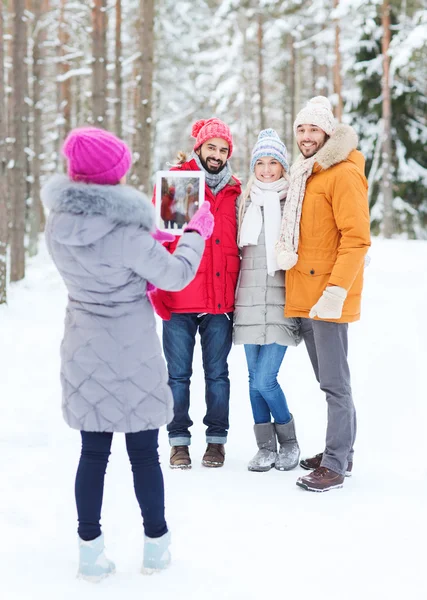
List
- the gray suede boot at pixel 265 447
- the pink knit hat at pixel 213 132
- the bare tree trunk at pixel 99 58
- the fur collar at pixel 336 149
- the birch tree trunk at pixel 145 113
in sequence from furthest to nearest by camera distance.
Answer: the bare tree trunk at pixel 99 58, the birch tree trunk at pixel 145 113, the gray suede boot at pixel 265 447, the pink knit hat at pixel 213 132, the fur collar at pixel 336 149

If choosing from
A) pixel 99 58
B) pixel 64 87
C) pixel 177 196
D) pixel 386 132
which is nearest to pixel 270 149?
pixel 177 196

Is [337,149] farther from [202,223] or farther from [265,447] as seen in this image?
[265,447]

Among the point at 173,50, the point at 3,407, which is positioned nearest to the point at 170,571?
the point at 3,407

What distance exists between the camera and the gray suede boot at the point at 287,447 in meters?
4.72

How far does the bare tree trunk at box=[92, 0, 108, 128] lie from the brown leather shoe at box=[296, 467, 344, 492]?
12530mm

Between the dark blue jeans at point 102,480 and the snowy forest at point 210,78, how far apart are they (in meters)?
8.13

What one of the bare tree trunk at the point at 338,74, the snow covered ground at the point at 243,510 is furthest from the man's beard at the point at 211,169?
the bare tree trunk at the point at 338,74

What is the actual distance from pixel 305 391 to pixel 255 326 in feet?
8.30

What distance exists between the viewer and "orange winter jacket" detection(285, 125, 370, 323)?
408 centimetres

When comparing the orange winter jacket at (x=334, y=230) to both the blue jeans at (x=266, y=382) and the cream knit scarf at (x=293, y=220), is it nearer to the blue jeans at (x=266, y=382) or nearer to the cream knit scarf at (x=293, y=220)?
the cream knit scarf at (x=293, y=220)

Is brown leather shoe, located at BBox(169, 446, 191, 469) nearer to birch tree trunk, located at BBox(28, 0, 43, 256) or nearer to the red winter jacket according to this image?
the red winter jacket

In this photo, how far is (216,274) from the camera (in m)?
4.57

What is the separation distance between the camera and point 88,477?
3.06m

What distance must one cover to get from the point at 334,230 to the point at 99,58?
1294 cm
